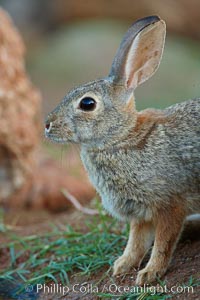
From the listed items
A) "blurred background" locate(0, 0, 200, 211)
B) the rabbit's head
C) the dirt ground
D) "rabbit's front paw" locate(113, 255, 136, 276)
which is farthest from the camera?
"blurred background" locate(0, 0, 200, 211)

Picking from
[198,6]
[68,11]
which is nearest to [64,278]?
[198,6]

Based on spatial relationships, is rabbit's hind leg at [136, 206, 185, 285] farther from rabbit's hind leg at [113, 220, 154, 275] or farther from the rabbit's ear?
the rabbit's ear

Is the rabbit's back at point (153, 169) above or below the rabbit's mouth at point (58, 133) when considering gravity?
below

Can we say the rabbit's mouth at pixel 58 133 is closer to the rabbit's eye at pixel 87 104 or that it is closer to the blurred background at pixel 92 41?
the rabbit's eye at pixel 87 104

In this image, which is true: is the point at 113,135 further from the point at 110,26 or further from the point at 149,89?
the point at 110,26

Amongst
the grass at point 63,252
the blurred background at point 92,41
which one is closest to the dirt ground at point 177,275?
the grass at point 63,252

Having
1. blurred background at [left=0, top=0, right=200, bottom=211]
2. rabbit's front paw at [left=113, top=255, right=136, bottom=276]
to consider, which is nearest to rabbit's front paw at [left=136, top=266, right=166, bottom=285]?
rabbit's front paw at [left=113, top=255, right=136, bottom=276]

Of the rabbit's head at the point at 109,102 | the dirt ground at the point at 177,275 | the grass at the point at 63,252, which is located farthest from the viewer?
the grass at the point at 63,252
